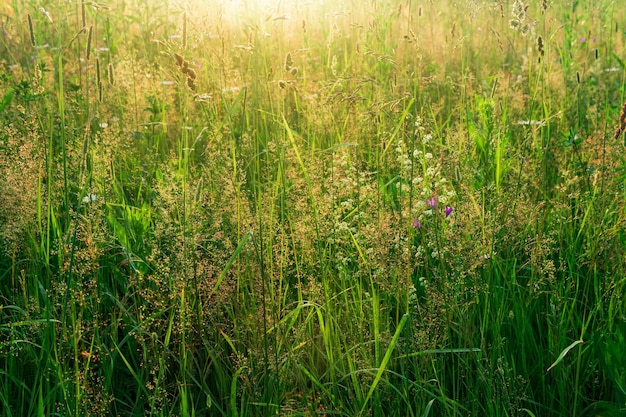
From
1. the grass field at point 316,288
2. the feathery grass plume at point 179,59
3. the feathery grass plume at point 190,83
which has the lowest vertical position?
the grass field at point 316,288

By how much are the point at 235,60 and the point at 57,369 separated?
3.00 m

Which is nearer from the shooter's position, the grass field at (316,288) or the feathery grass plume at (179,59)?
the grass field at (316,288)

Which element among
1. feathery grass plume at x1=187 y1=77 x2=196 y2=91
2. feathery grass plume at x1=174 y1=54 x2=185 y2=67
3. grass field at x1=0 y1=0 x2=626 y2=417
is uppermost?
feathery grass plume at x1=174 y1=54 x2=185 y2=67

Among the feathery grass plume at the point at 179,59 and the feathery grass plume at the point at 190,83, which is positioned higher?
the feathery grass plume at the point at 179,59

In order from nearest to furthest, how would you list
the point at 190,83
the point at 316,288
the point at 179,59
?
the point at 316,288
the point at 179,59
the point at 190,83

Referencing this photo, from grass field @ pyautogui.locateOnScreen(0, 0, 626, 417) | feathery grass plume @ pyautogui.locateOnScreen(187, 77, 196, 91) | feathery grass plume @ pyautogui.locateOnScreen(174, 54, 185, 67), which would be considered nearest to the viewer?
grass field @ pyautogui.locateOnScreen(0, 0, 626, 417)

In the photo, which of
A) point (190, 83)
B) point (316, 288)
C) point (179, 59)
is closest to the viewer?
point (316, 288)

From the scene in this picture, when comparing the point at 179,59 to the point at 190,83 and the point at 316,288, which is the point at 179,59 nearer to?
the point at 190,83

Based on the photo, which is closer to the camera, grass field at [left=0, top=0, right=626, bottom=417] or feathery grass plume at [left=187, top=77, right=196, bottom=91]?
grass field at [left=0, top=0, right=626, bottom=417]

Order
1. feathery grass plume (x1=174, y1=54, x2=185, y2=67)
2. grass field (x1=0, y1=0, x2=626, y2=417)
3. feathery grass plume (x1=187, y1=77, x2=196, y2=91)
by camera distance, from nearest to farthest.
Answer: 1. grass field (x1=0, y1=0, x2=626, y2=417)
2. feathery grass plume (x1=174, y1=54, x2=185, y2=67)
3. feathery grass plume (x1=187, y1=77, x2=196, y2=91)

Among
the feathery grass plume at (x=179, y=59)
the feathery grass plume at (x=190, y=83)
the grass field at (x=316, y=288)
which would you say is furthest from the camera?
the feathery grass plume at (x=190, y=83)

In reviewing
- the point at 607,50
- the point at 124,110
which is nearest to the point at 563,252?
the point at 124,110

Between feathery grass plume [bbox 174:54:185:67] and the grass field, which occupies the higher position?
feathery grass plume [bbox 174:54:185:67]

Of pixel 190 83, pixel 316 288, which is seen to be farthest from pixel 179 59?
pixel 316 288
